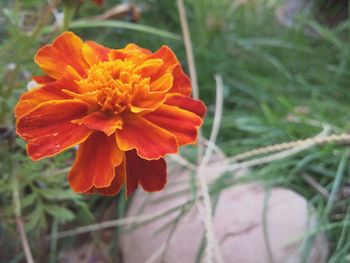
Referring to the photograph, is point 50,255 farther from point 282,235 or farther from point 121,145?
point 121,145

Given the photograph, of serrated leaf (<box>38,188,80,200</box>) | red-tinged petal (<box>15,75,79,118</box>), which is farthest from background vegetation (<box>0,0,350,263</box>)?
red-tinged petal (<box>15,75,79,118</box>)

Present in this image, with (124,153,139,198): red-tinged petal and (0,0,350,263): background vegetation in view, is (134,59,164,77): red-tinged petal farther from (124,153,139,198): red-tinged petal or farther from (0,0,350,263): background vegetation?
(0,0,350,263): background vegetation

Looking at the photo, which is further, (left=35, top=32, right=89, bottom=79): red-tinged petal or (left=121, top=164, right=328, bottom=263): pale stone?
(left=121, top=164, right=328, bottom=263): pale stone

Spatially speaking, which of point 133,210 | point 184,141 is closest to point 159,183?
point 184,141

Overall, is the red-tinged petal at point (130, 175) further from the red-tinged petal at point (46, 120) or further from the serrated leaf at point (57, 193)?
the serrated leaf at point (57, 193)

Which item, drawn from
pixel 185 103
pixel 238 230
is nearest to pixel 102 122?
pixel 185 103

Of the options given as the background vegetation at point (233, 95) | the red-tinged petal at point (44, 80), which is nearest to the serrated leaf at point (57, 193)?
the background vegetation at point (233, 95)

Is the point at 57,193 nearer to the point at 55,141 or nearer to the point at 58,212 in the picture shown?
the point at 58,212

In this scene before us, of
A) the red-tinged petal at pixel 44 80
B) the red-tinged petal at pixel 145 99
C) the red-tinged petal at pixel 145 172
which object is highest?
the red-tinged petal at pixel 44 80
